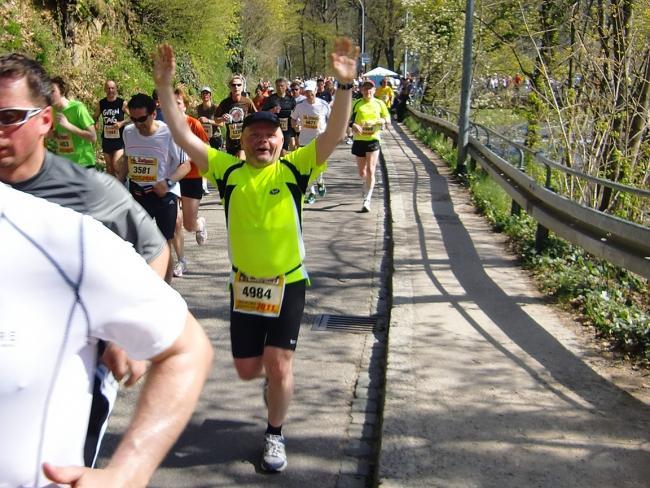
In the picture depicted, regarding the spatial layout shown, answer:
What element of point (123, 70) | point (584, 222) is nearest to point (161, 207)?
point (584, 222)

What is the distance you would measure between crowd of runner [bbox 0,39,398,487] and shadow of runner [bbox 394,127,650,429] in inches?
71.9

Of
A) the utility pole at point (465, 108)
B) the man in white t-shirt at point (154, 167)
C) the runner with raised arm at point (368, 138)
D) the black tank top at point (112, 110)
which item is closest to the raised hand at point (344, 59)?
the man in white t-shirt at point (154, 167)

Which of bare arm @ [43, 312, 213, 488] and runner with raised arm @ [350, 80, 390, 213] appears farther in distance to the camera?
runner with raised arm @ [350, 80, 390, 213]

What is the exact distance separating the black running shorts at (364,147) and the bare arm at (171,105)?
24.8 feet

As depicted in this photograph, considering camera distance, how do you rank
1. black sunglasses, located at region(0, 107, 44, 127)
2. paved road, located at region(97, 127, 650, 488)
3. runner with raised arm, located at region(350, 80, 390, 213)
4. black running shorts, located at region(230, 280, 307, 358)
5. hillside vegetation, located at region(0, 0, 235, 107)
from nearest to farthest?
black sunglasses, located at region(0, 107, 44, 127), paved road, located at region(97, 127, 650, 488), black running shorts, located at region(230, 280, 307, 358), runner with raised arm, located at region(350, 80, 390, 213), hillside vegetation, located at region(0, 0, 235, 107)

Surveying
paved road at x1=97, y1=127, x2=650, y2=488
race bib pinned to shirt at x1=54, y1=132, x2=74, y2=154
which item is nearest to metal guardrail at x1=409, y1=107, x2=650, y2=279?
paved road at x1=97, y1=127, x2=650, y2=488

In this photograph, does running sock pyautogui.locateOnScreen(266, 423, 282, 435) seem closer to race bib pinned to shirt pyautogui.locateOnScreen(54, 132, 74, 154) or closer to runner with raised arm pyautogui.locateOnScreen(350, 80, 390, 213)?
race bib pinned to shirt pyautogui.locateOnScreen(54, 132, 74, 154)

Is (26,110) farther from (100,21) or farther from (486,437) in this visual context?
(100,21)

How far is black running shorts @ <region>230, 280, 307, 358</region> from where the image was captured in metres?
4.17

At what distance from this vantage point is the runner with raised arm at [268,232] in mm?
4148

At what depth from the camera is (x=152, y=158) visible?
7148 mm

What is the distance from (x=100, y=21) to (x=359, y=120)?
12714mm

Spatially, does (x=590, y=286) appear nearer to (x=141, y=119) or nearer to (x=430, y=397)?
(x=430, y=397)

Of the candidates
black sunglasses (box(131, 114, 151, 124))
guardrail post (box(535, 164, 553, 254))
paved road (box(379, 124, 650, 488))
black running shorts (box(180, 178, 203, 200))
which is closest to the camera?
paved road (box(379, 124, 650, 488))
